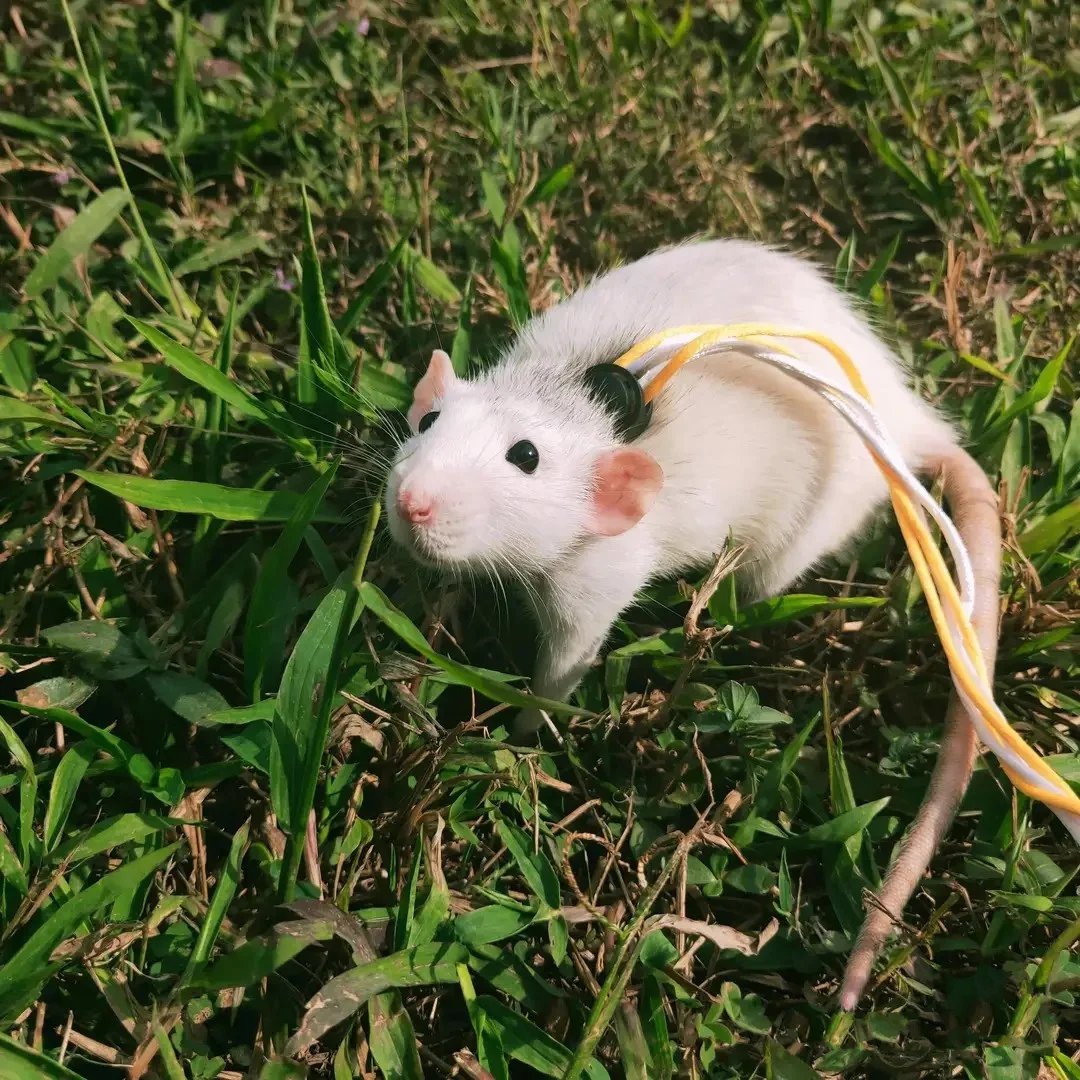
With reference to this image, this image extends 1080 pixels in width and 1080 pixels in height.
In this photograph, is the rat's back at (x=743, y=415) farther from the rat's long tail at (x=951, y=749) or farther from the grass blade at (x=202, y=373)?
the grass blade at (x=202, y=373)

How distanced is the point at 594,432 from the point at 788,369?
485 mm

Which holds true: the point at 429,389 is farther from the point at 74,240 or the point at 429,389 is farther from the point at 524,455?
the point at 74,240

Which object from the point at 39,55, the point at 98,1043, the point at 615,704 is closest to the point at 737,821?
the point at 615,704

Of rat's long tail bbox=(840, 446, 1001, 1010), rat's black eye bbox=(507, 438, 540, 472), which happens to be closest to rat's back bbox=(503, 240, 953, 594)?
rat's long tail bbox=(840, 446, 1001, 1010)

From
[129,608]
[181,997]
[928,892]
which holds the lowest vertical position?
[928,892]

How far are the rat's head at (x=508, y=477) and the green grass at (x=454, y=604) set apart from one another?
Result: 0.22m

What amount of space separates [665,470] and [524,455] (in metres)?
0.38

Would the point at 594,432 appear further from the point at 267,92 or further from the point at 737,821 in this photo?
the point at 267,92

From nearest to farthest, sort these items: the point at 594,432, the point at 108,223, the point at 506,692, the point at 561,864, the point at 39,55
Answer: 1. the point at 506,692
2. the point at 561,864
3. the point at 594,432
4. the point at 108,223
5. the point at 39,55

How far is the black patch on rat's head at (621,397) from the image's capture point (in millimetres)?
2213

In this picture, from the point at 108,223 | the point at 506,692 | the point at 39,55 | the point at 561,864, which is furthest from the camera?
the point at 39,55

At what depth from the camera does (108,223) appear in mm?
2939

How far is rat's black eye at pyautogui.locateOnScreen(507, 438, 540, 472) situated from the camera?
216cm

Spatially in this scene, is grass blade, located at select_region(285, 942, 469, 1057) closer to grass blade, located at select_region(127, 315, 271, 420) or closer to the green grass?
the green grass
